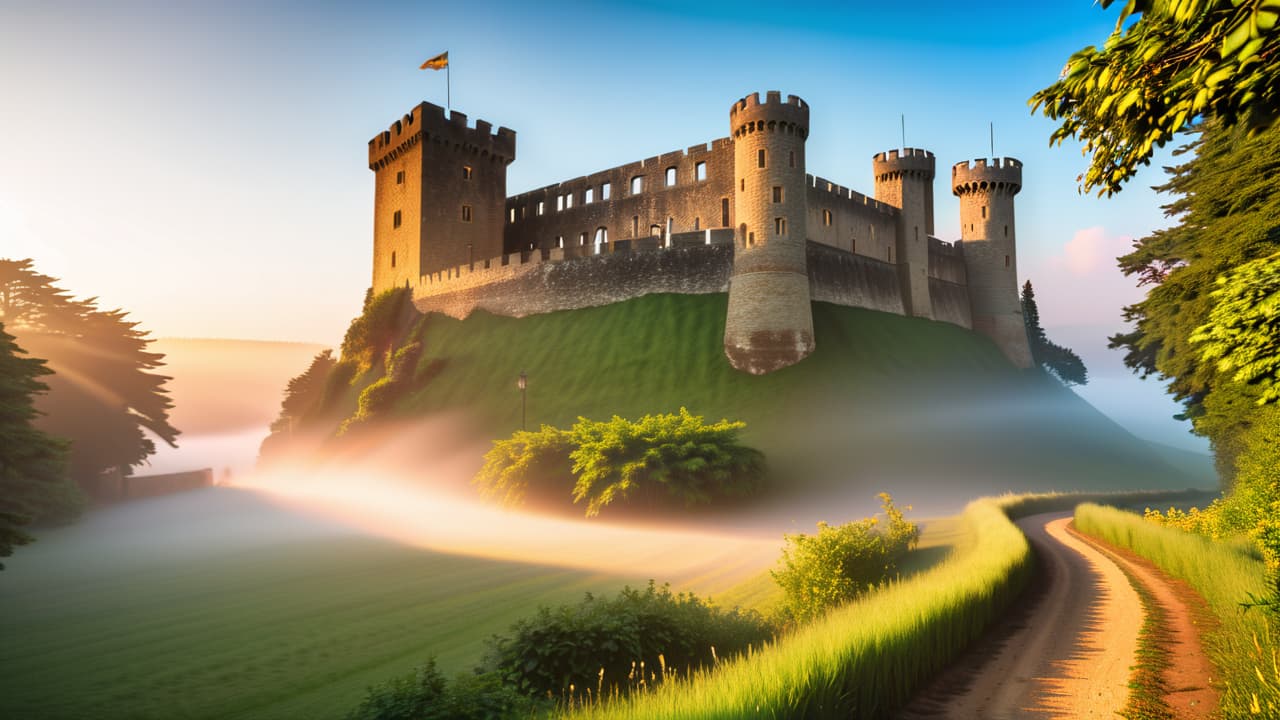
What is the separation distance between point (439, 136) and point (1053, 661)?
65.2 metres

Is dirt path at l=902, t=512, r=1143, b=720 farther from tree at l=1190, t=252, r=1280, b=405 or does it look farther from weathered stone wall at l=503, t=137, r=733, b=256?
weathered stone wall at l=503, t=137, r=733, b=256

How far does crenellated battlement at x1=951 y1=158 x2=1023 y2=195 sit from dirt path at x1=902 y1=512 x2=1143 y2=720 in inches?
2270

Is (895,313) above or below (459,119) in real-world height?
below

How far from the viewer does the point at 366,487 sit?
4547cm

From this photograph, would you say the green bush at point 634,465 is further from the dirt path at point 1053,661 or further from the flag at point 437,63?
the flag at point 437,63

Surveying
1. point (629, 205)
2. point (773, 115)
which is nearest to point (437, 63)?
point (629, 205)

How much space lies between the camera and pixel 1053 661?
9.57m

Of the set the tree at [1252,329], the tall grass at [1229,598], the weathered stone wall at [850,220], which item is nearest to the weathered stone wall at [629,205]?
the weathered stone wall at [850,220]

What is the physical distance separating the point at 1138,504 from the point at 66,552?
4909 centimetres

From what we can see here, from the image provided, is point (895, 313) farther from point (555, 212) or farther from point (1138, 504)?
point (555, 212)

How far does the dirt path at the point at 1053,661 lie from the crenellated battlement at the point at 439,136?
205 feet

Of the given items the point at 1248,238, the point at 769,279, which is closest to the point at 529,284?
the point at 769,279

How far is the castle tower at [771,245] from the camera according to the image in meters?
45.2

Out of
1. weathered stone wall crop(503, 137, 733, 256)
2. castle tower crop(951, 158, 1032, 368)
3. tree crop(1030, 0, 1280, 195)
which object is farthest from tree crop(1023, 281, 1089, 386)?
tree crop(1030, 0, 1280, 195)
